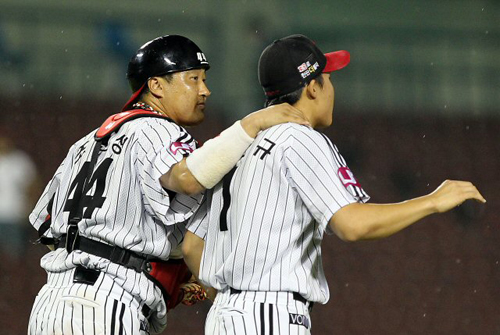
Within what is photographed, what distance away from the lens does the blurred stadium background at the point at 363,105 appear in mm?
10422

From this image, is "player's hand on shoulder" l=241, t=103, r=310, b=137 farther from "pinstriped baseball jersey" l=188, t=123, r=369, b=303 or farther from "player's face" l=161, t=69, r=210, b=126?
"player's face" l=161, t=69, r=210, b=126

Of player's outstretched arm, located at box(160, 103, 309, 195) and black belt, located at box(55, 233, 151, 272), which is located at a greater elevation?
player's outstretched arm, located at box(160, 103, 309, 195)

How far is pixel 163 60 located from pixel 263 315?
4.28 ft

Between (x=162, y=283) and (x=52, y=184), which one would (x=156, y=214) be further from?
(x=52, y=184)

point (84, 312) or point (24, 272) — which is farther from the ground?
point (84, 312)

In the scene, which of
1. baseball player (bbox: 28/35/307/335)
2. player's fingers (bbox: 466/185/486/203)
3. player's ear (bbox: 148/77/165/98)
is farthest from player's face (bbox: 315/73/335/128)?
player's ear (bbox: 148/77/165/98)

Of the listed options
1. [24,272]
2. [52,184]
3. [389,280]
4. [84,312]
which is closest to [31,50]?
[24,272]

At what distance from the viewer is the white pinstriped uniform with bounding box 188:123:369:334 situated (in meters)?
3.00

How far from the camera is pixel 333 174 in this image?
301 centimetres

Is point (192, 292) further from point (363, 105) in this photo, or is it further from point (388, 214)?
point (363, 105)

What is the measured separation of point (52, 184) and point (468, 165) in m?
8.85

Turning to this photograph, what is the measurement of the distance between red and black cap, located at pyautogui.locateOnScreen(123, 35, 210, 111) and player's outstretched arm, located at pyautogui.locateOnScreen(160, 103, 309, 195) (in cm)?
65

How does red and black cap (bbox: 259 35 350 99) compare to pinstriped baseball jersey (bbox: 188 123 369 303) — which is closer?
pinstriped baseball jersey (bbox: 188 123 369 303)

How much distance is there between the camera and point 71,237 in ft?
11.6
